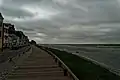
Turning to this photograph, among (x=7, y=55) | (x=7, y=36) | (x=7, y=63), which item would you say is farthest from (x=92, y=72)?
(x=7, y=36)

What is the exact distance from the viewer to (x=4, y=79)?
13867 millimetres

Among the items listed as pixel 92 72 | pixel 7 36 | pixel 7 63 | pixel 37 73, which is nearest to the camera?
pixel 37 73

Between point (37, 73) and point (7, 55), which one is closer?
point (37, 73)

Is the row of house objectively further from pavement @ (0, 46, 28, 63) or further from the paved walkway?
the paved walkway

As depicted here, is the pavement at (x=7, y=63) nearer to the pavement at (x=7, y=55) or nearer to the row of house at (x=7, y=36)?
the pavement at (x=7, y=55)

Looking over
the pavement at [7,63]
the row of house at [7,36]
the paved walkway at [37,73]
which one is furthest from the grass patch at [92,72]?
the row of house at [7,36]

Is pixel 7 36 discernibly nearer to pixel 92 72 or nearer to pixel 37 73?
pixel 37 73

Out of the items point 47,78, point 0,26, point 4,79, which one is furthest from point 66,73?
point 0,26

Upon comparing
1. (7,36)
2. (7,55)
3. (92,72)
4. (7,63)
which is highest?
(7,36)

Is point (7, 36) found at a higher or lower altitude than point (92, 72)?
higher

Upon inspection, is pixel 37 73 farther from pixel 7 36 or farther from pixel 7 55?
pixel 7 36

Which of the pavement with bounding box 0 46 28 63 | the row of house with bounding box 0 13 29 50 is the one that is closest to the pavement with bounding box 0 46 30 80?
the pavement with bounding box 0 46 28 63

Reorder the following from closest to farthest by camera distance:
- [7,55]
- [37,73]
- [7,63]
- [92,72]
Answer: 1. [37,73]
2. [92,72]
3. [7,63]
4. [7,55]

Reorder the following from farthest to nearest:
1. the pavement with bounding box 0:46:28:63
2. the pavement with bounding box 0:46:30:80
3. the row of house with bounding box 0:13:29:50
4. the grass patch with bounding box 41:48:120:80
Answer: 1. the row of house with bounding box 0:13:29:50
2. the pavement with bounding box 0:46:28:63
3. the pavement with bounding box 0:46:30:80
4. the grass patch with bounding box 41:48:120:80
